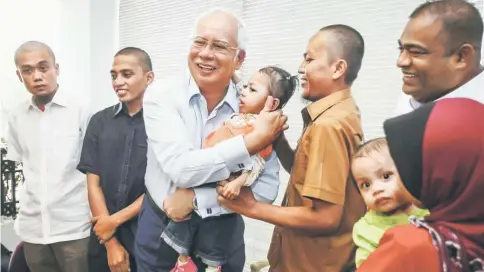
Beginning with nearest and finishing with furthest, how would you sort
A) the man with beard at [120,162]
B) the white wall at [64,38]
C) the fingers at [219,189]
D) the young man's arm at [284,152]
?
the fingers at [219,189] → the young man's arm at [284,152] → the man with beard at [120,162] → the white wall at [64,38]

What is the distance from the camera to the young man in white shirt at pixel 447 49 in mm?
1167

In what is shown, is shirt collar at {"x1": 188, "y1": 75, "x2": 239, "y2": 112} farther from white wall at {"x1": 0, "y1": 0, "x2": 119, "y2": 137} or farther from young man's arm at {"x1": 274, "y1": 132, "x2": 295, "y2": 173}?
white wall at {"x1": 0, "y1": 0, "x2": 119, "y2": 137}

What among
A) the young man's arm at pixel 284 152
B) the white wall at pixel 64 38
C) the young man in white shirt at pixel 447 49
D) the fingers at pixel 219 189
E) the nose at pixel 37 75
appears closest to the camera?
the young man in white shirt at pixel 447 49

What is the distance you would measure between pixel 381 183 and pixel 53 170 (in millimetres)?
1750

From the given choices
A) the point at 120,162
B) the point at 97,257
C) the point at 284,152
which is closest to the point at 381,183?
the point at 284,152

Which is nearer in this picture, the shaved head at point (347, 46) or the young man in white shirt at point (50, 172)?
the shaved head at point (347, 46)

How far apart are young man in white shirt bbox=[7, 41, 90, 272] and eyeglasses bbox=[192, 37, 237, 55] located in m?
1.11

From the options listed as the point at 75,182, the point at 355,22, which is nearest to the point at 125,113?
the point at 75,182

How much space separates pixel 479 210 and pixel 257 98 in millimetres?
784

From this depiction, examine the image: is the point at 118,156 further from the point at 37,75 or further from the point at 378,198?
the point at 378,198

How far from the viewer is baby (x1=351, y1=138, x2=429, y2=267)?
1.21 metres

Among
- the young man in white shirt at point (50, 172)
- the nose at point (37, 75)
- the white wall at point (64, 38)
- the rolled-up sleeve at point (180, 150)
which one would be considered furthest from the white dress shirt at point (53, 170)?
the rolled-up sleeve at point (180, 150)

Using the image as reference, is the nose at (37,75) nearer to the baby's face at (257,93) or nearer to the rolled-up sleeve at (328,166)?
the baby's face at (257,93)

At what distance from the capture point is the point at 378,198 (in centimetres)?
122
